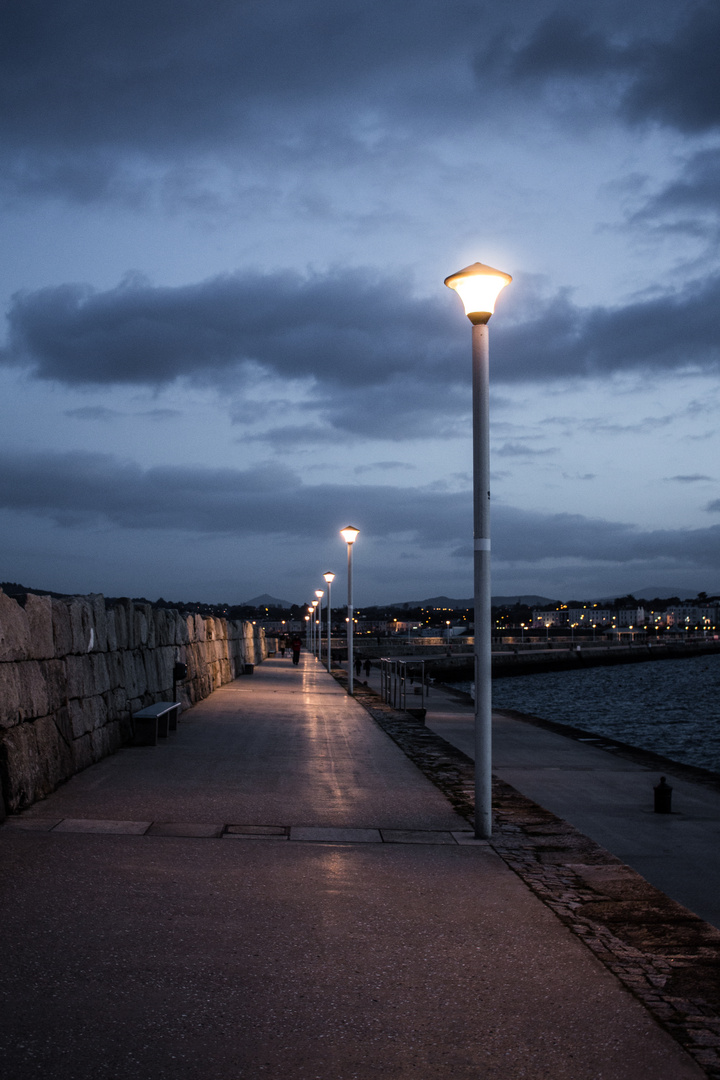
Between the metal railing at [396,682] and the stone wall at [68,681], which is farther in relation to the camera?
the metal railing at [396,682]

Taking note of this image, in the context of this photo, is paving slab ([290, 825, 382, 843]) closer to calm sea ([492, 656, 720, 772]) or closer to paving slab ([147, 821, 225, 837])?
paving slab ([147, 821, 225, 837])

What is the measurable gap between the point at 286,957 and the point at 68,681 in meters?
5.99

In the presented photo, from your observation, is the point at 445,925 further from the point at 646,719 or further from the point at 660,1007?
the point at 646,719

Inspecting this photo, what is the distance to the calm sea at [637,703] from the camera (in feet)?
121

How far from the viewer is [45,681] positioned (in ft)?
29.8

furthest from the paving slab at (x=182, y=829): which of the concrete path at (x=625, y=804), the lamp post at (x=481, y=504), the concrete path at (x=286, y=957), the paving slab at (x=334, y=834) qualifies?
the concrete path at (x=625, y=804)

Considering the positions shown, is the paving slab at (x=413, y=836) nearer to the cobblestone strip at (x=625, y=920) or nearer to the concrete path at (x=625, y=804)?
the cobblestone strip at (x=625, y=920)

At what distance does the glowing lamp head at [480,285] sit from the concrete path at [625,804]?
4574 millimetres

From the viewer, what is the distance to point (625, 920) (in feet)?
18.1

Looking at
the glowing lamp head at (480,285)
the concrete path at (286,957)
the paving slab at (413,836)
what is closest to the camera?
the concrete path at (286,957)

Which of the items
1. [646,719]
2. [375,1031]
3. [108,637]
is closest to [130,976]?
[375,1031]

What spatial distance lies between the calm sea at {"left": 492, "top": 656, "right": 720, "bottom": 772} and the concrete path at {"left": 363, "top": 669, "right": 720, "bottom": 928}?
43.4 feet

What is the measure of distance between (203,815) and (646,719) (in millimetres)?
41264

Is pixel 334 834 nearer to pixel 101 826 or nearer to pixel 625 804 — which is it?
pixel 101 826
